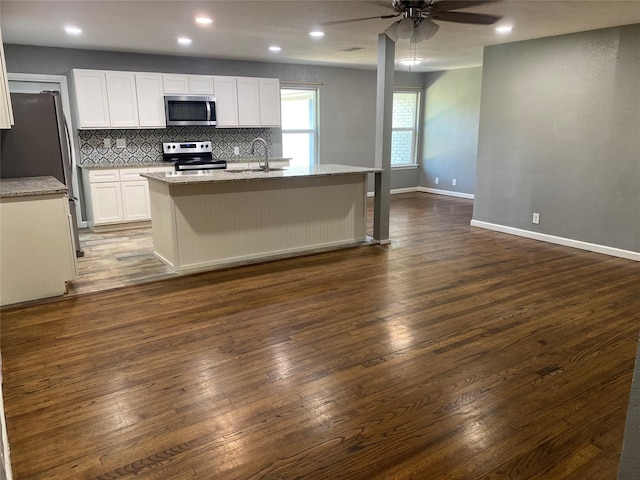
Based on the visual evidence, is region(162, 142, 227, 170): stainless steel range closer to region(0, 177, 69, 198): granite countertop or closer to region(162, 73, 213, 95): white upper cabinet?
region(162, 73, 213, 95): white upper cabinet

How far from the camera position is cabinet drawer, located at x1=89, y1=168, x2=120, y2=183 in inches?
232

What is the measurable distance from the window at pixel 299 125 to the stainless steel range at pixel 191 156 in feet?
4.91

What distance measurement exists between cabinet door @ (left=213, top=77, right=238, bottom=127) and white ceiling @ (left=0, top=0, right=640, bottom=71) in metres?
0.39

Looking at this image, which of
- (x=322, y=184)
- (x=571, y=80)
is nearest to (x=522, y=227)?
(x=571, y=80)

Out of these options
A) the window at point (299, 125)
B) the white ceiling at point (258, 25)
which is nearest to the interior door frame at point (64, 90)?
the white ceiling at point (258, 25)

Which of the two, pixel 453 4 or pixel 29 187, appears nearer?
pixel 29 187

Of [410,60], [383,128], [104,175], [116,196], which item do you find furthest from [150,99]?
[410,60]

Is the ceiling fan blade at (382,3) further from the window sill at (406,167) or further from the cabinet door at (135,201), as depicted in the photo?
the window sill at (406,167)

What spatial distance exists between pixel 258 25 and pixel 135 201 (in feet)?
9.81

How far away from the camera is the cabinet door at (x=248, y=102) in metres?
6.83

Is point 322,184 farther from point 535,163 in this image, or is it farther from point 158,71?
point 158,71

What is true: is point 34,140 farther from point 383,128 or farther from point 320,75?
point 320,75

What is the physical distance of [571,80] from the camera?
5.13 meters

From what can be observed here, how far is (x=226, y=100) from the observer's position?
671 centimetres
